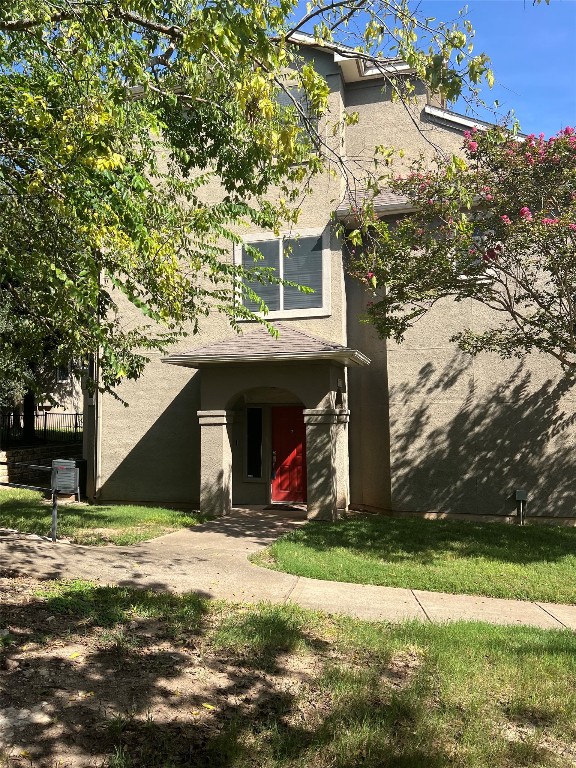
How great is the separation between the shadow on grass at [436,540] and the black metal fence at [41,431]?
47.3 feet

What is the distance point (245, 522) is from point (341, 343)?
4471 mm

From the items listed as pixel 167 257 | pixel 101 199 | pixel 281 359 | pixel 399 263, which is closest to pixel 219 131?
pixel 167 257

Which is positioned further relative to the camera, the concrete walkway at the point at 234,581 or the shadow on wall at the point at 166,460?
the shadow on wall at the point at 166,460

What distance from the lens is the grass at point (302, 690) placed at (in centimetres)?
365

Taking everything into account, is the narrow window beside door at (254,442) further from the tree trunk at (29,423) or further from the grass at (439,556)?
the tree trunk at (29,423)

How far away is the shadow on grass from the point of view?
380 inches

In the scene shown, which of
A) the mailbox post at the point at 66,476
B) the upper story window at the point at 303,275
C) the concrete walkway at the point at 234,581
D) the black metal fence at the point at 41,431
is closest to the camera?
the concrete walkway at the point at 234,581

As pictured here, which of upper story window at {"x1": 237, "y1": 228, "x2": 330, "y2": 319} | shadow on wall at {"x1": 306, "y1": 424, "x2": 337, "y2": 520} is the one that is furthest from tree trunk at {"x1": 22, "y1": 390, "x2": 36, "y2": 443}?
shadow on wall at {"x1": 306, "y1": 424, "x2": 337, "y2": 520}

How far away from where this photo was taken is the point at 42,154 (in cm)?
609

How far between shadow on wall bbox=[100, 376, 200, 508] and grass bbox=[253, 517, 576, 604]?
13.7 feet

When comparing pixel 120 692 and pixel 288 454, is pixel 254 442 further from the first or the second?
pixel 120 692

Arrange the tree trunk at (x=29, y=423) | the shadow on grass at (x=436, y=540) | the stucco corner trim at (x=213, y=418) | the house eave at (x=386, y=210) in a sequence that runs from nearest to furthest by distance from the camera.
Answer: the shadow on grass at (x=436, y=540), the stucco corner trim at (x=213, y=418), the house eave at (x=386, y=210), the tree trunk at (x=29, y=423)

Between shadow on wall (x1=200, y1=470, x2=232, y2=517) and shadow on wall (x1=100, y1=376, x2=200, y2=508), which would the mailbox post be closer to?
shadow on wall (x1=200, y1=470, x2=232, y2=517)

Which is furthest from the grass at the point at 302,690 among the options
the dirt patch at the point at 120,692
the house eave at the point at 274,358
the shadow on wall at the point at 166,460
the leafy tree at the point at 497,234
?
the shadow on wall at the point at 166,460
